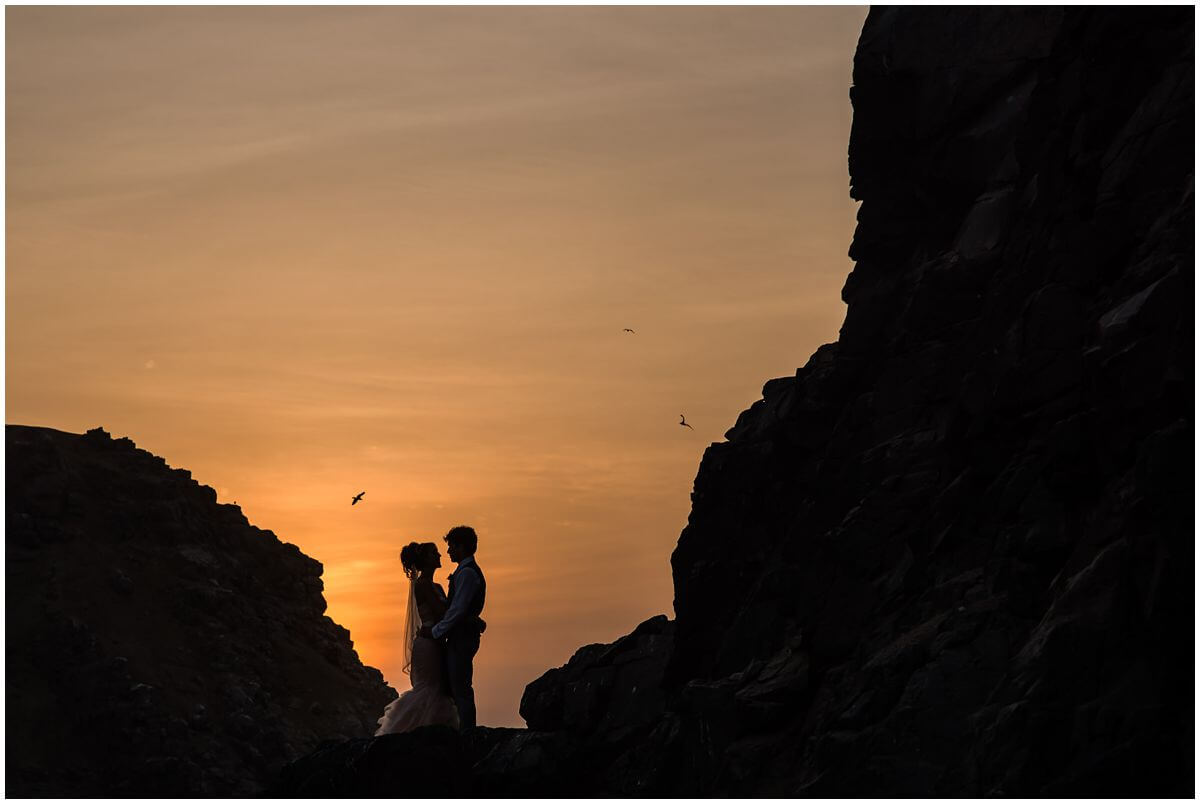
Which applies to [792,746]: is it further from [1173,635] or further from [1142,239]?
[1142,239]

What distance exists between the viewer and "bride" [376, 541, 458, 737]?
1286 inches

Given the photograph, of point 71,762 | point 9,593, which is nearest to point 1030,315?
point 71,762

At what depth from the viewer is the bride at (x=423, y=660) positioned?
1286 inches

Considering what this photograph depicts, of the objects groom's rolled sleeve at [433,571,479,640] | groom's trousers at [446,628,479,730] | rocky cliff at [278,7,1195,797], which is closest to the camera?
rocky cliff at [278,7,1195,797]

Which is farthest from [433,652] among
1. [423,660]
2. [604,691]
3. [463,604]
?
[604,691]

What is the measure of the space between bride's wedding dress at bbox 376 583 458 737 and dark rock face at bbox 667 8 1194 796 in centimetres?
469

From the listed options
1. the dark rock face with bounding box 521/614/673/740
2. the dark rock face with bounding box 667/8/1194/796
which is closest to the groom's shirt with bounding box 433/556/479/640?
the dark rock face with bounding box 667/8/1194/796

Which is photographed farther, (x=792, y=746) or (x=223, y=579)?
(x=223, y=579)

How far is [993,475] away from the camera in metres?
28.5

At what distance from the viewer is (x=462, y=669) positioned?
32250 mm

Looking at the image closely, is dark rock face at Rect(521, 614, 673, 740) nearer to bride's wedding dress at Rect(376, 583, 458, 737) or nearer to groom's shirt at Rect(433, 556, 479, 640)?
bride's wedding dress at Rect(376, 583, 458, 737)

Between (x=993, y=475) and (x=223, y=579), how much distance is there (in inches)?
2513

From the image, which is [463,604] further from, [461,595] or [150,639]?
[150,639]

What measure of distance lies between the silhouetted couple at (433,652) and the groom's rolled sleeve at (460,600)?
0.05 m
